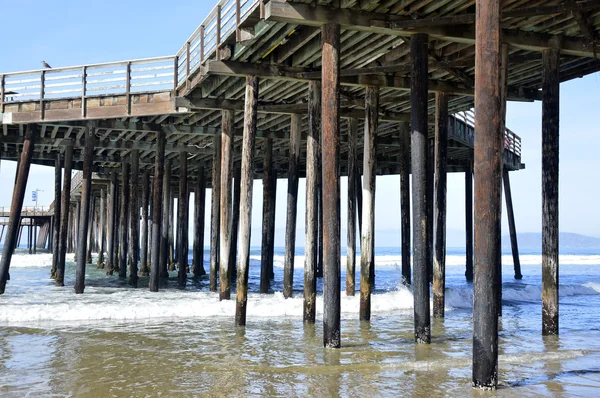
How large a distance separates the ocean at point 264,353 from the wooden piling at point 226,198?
1000 millimetres

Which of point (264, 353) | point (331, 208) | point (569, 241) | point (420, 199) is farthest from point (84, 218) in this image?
point (569, 241)

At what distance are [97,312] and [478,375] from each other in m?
11.0

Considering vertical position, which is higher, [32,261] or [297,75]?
[297,75]

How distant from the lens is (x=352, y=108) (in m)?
17.8

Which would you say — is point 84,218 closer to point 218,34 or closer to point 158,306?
point 158,306

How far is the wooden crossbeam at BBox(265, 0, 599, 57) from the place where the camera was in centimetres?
1095

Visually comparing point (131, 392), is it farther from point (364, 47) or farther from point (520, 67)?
point (520, 67)

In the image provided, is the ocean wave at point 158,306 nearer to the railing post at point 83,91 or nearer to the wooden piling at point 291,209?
the wooden piling at point 291,209

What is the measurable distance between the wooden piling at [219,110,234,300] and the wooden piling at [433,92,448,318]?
4539 mm

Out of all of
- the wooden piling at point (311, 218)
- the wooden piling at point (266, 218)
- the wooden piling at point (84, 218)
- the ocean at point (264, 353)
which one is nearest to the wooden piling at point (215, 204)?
the wooden piling at point (266, 218)

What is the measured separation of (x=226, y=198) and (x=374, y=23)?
218 inches

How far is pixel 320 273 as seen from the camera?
103ft

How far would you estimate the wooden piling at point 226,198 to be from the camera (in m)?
15.0

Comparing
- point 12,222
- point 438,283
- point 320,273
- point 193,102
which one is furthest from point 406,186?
point 320,273
